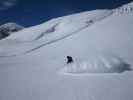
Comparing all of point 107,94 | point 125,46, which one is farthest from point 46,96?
point 125,46

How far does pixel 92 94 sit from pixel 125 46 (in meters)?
7.15

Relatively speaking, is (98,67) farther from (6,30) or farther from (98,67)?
(6,30)

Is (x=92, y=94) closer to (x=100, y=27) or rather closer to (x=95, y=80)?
(x=95, y=80)

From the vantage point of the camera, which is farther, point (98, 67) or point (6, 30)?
point (6, 30)

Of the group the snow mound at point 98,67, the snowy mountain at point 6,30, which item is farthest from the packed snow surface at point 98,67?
the snowy mountain at point 6,30

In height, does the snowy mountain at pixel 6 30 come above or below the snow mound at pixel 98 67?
above

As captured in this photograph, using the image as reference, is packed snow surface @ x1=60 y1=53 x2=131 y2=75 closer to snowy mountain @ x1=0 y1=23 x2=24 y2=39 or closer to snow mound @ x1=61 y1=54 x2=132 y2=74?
snow mound @ x1=61 y1=54 x2=132 y2=74

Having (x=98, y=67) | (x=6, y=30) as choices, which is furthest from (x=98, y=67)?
(x=6, y=30)

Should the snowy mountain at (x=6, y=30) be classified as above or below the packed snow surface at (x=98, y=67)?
above

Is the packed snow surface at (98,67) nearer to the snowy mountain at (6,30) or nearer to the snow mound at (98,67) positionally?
the snow mound at (98,67)

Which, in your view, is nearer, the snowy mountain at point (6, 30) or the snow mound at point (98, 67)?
the snow mound at point (98, 67)

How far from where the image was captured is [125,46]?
10242 millimetres

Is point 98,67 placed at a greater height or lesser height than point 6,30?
lesser

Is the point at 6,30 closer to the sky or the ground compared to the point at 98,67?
closer to the sky
